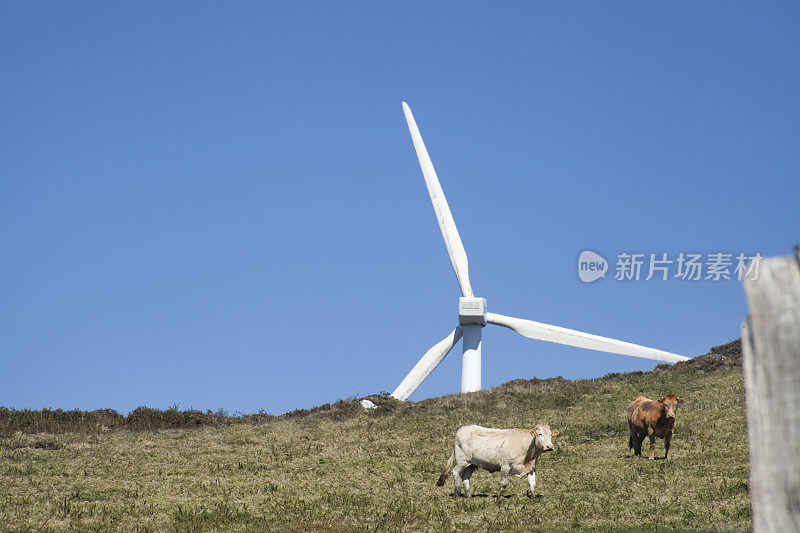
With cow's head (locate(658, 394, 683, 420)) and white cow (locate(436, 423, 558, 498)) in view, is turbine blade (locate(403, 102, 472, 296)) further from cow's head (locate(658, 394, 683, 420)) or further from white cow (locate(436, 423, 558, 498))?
white cow (locate(436, 423, 558, 498))

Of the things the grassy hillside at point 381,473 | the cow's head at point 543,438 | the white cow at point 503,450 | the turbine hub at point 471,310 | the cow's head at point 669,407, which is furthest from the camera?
the turbine hub at point 471,310

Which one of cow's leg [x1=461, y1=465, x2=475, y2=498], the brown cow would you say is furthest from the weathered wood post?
the brown cow

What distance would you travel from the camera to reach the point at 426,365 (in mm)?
48031

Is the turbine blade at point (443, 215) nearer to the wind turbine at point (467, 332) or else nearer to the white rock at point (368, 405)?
the wind turbine at point (467, 332)

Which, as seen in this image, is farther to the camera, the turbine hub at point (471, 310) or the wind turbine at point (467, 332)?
the turbine hub at point (471, 310)

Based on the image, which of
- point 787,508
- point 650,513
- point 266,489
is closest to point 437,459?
point 266,489

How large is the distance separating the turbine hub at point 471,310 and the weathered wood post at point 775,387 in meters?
44.6

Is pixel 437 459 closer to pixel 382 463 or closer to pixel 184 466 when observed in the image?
pixel 382 463

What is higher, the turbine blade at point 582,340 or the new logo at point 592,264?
the turbine blade at point 582,340

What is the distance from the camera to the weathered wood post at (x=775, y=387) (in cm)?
342

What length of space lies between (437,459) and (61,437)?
16.3 m

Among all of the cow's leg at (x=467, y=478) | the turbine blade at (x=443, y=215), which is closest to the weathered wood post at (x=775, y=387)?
the cow's leg at (x=467, y=478)

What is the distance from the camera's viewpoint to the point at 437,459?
83.3 ft

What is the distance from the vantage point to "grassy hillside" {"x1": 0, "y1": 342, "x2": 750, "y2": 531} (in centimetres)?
1683
